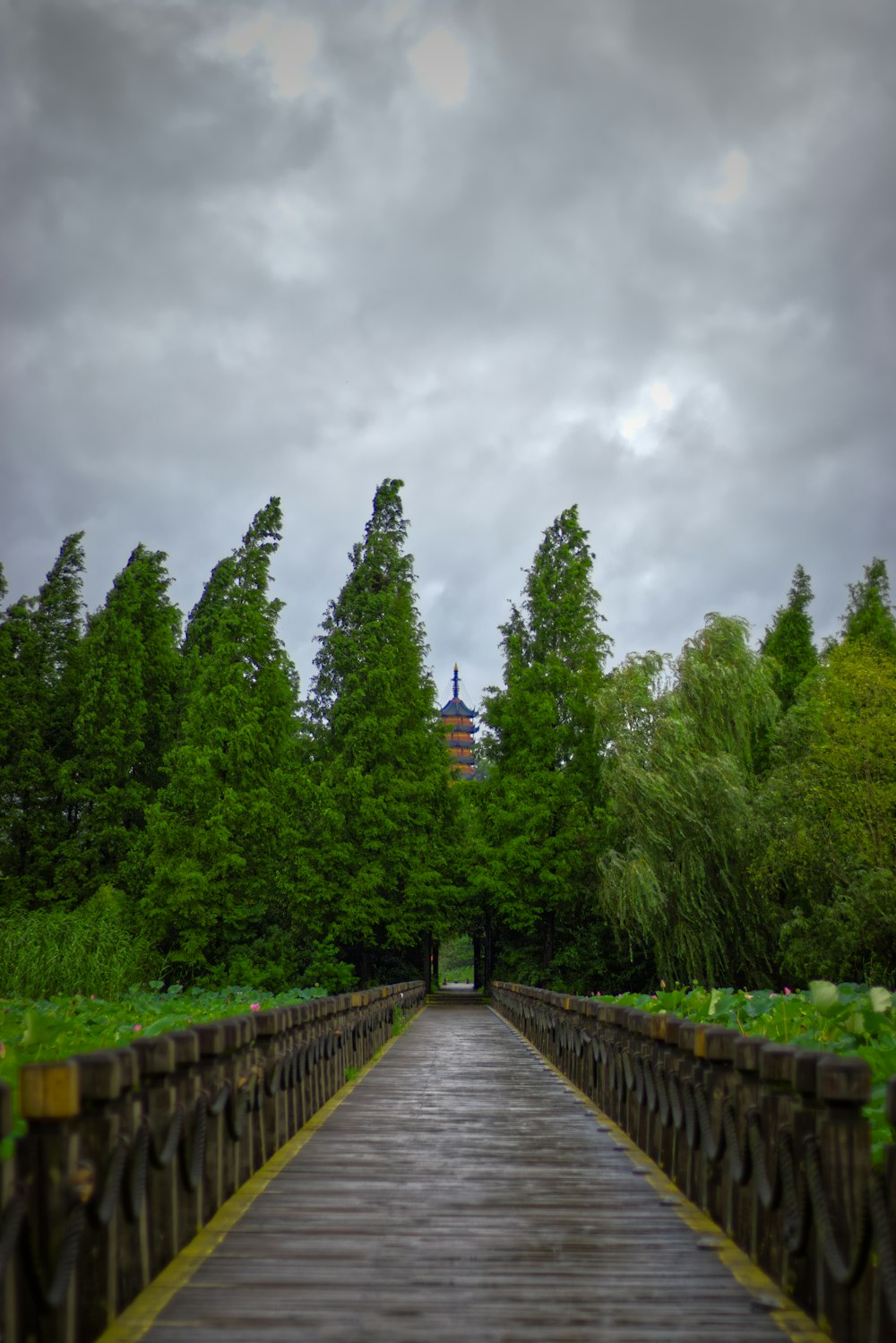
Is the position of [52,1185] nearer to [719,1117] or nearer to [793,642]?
[719,1117]

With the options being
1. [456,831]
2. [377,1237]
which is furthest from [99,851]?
[377,1237]

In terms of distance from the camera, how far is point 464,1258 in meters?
4.38

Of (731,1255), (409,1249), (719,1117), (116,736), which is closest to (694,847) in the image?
(116,736)

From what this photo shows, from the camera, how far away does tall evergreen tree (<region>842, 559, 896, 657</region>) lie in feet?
144

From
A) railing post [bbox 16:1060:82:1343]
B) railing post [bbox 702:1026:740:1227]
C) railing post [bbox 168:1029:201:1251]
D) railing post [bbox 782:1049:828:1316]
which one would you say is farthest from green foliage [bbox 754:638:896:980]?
railing post [bbox 16:1060:82:1343]

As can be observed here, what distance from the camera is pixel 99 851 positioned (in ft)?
125

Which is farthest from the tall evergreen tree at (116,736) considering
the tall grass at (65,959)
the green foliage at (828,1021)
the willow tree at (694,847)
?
the green foliage at (828,1021)

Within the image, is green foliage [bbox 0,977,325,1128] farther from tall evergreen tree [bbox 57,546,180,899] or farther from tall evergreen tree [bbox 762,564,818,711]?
tall evergreen tree [bbox 762,564,818,711]

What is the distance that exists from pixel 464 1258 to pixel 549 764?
104 ft

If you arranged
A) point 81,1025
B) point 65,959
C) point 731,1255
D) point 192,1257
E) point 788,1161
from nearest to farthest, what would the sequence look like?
point 788,1161 → point 192,1257 → point 731,1255 → point 81,1025 → point 65,959

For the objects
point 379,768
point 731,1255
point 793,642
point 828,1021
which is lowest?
point 731,1255

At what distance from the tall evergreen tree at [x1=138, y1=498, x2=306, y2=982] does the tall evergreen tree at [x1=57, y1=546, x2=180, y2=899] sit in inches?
108

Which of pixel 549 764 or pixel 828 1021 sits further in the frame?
pixel 549 764

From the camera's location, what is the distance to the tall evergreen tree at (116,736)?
37.7m
